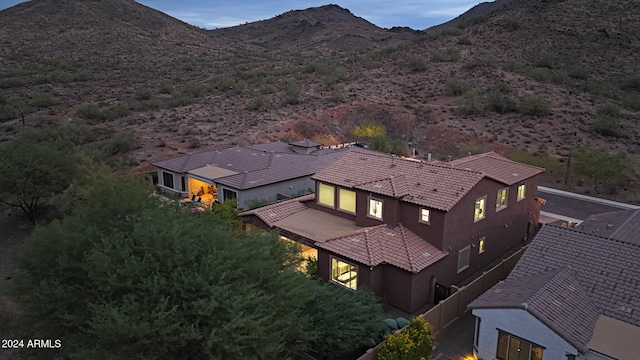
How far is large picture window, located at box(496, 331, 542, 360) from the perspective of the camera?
14.0 metres

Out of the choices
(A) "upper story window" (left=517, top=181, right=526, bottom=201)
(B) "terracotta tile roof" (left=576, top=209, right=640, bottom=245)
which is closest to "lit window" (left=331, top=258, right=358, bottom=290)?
(B) "terracotta tile roof" (left=576, top=209, right=640, bottom=245)

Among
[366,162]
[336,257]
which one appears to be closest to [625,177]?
[366,162]

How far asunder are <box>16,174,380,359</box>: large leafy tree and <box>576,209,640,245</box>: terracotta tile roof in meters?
11.6

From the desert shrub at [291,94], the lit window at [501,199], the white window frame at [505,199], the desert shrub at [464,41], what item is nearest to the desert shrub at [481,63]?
the desert shrub at [464,41]

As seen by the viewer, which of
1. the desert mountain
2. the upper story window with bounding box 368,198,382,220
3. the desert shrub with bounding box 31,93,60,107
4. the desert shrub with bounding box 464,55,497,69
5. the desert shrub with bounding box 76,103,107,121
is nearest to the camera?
the upper story window with bounding box 368,198,382,220

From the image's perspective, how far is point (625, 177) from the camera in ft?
126

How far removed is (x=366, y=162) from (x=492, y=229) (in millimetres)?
6744

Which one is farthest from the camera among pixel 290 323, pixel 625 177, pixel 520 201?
pixel 625 177

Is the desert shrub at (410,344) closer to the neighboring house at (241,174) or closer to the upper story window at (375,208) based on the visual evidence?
the upper story window at (375,208)

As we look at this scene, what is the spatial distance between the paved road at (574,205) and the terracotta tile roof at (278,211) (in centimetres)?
1672

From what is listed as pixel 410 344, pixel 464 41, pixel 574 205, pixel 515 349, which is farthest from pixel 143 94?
pixel 515 349

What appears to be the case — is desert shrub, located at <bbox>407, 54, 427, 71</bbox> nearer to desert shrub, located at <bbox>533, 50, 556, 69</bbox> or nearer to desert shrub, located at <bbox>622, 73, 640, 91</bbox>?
desert shrub, located at <bbox>533, 50, 556, 69</bbox>

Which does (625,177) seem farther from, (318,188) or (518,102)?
(318,188)

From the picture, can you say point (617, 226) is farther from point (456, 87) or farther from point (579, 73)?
point (579, 73)
